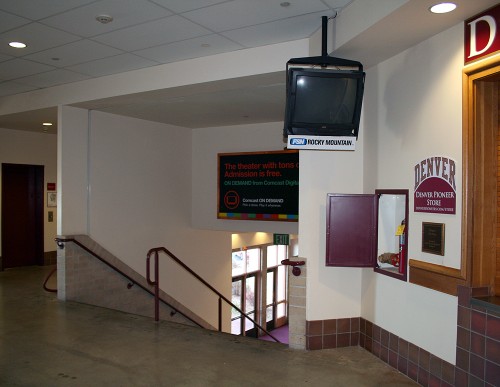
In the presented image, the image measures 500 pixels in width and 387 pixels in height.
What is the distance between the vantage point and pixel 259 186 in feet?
27.7

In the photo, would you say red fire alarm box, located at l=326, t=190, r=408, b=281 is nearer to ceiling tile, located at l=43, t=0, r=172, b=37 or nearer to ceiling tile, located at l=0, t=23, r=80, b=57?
ceiling tile, located at l=43, t=0, r=172, b=37

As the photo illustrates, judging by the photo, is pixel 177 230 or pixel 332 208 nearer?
pixel 332 208

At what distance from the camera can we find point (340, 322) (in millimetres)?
4516

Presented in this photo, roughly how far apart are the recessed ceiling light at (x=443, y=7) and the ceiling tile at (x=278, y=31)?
103cm

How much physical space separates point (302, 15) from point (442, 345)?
2.97m

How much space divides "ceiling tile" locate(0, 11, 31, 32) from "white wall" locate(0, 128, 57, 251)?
534cm

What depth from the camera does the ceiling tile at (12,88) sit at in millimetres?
6660

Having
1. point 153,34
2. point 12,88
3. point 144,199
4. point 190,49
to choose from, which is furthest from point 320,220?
point 12,88

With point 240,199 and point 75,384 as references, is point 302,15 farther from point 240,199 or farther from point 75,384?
point 240,199

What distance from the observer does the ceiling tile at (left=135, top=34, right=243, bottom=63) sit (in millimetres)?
4547

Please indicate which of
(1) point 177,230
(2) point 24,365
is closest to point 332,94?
(2) point 24,365

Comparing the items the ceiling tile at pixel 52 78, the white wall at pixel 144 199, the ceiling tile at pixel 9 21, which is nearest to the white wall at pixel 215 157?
the white wall at pixel 144 199

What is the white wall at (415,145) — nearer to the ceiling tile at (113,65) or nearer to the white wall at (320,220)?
the white wall at (320,220)

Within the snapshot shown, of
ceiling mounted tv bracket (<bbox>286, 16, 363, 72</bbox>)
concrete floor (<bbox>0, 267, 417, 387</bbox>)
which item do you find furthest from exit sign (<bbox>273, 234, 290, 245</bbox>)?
ceiling mounted tv bracket (<bbox>286, 16, 363, 72</bbox>)
